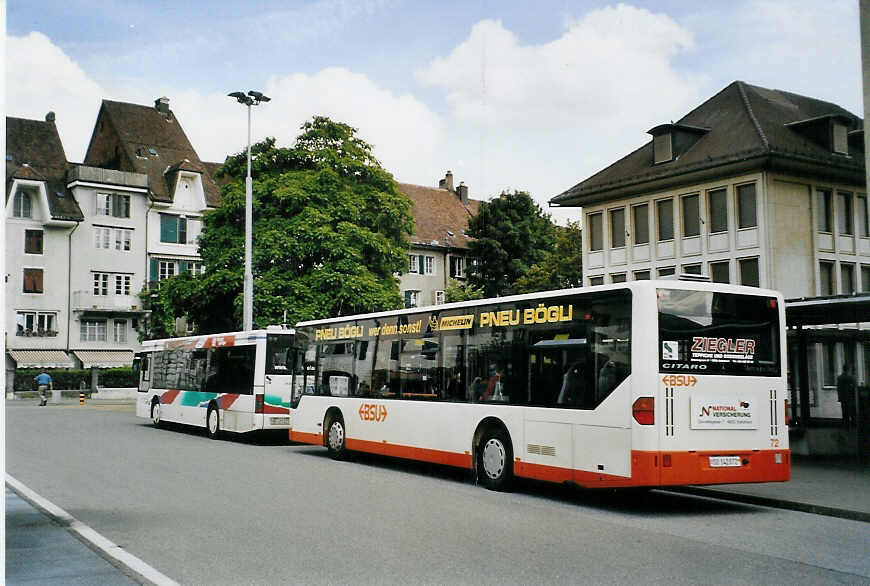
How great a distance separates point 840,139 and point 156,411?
26294mm

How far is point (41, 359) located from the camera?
61.1 m

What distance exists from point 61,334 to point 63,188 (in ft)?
32.3

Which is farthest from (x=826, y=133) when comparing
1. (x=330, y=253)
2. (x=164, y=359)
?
(x=164, y=359)

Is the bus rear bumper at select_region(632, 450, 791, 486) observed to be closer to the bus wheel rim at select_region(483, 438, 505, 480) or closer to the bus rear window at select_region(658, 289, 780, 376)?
the bus rear window at select_region(658, 289, 780, 376)

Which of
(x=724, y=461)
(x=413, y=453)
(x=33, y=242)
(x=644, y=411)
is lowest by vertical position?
(x=413, y=453)

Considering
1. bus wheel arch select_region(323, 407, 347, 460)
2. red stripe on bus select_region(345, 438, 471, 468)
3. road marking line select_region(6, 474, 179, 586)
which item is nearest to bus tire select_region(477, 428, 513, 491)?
red stripe on bus select_region(345, 438, 471, 468)

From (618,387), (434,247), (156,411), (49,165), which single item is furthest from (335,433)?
(49,165)

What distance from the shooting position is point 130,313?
66062mm

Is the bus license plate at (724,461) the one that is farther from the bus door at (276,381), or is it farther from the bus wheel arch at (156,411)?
the bus wheel arch at (156,411)

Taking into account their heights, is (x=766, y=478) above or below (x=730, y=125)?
below

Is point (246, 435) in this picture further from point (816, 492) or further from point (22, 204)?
point (22, 204)

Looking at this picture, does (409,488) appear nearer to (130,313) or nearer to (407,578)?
(407,578)

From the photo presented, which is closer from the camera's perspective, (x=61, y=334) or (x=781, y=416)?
(x=781, y=416)

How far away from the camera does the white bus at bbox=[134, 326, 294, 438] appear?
23641mm
